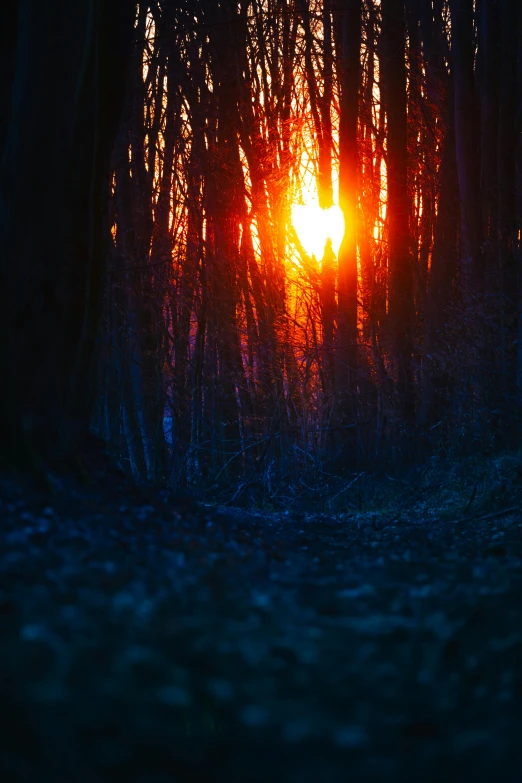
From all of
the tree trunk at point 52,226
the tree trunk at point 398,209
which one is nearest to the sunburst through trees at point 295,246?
the tree trunk at point 398,209

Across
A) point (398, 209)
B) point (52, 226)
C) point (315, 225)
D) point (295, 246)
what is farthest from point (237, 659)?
point (295, 246)

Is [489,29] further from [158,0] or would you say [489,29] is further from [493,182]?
[158,0]

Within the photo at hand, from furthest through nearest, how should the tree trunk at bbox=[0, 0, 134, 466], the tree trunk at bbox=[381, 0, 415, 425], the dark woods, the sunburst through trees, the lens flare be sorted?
the lens flare, the tree trunk at bbox=[381, 0, 415, 425], the sunburst through trees, the dark woods, the tree trunk at bbox=[0, 0, 134, 466]

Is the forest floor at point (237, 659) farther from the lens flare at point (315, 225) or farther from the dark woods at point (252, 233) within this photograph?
the lens flare at point (315, 225)

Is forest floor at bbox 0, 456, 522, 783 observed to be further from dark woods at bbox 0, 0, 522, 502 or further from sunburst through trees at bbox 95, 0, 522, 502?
sunburst through trees at bbox 95, 0, 522, 502

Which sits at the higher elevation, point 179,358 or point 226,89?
point 226,89

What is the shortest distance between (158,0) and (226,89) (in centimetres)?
379

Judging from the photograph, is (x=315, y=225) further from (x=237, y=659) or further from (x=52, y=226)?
(x=237, y=659)

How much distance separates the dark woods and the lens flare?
236 millimetres

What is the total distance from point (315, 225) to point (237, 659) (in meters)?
14.9

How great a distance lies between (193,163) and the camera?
598 inches

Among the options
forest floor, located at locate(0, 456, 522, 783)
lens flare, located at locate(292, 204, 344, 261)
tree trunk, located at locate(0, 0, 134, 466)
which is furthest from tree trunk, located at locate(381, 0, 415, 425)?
forest floor, located at locate(0, 456, 522, 783)

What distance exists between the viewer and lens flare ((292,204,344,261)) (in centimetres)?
1589

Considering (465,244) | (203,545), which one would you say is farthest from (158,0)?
(203,545)
